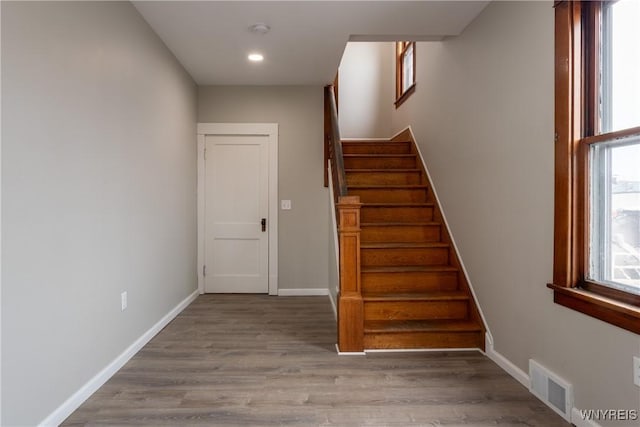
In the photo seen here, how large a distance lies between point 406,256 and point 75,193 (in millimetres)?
2478

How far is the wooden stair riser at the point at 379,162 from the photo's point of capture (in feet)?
13.7

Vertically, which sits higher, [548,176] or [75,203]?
[548,176]

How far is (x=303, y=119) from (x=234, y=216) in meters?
1.39

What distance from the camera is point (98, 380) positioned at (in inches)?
83.5

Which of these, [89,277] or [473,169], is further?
[473,169]

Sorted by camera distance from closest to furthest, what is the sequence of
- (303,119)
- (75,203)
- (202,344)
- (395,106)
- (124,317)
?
(75,203) → (124,317) → (202,344) → (303,119) → (395,106)

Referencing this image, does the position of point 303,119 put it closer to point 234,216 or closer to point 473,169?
point 234,216

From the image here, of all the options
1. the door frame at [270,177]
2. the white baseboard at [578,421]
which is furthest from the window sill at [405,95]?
the white baseboard at [578,421]

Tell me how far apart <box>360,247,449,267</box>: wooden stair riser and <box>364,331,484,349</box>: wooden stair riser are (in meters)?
0.71

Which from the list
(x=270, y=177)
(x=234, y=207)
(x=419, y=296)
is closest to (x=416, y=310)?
(x=419, y=296)

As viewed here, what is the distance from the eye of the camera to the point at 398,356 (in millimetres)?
2566

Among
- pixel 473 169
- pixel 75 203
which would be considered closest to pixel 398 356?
pixel 473 169

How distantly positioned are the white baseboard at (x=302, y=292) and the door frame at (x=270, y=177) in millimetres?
93

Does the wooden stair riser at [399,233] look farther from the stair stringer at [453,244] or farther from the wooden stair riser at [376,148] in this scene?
the wooden stair riser at [376,148]
